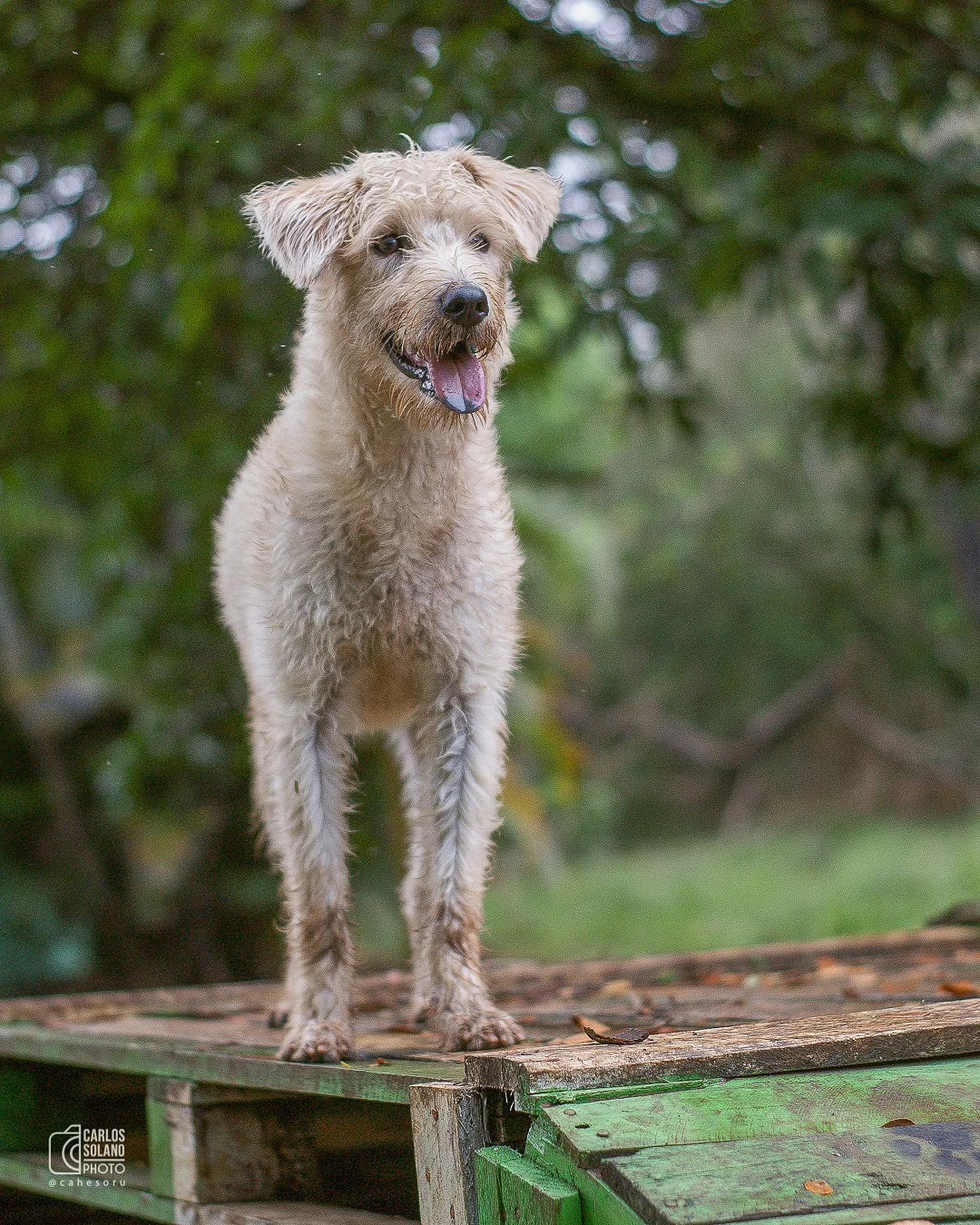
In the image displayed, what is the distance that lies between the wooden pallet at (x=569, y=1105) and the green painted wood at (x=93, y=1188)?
0.03 ft

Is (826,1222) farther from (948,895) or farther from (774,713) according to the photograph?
(774,713)

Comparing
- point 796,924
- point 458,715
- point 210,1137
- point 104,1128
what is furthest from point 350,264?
point 796,924

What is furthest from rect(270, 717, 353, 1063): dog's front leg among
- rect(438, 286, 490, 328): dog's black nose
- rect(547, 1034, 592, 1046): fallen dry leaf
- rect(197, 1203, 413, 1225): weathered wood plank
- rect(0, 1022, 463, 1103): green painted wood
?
rect(438, 286, 490, 328): dog's black nose

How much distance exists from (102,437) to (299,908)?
5.64 m

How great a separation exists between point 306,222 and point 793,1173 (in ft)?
9.12

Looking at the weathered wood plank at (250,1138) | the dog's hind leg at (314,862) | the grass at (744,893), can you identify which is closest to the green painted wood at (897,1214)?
the dog's hind leg at (314,862)

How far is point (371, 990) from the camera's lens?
603 centimetres

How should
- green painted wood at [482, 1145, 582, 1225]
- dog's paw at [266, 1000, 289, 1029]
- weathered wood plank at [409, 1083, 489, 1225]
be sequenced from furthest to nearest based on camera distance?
1. dog's paw at [266, 1000, 289, 1029]
2. weathered wood plank at [409, 1083, 489, 1225]
3. green painted wood at [482, 1145, 582, 1225]

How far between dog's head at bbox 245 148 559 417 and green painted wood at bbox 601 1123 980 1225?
6.62 feet

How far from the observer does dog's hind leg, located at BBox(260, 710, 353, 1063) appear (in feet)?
13.6

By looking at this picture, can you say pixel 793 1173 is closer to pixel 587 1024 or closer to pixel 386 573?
pixel 587 1024

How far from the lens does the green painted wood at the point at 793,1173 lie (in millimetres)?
2488

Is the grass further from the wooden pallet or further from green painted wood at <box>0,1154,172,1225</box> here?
green painted wood at <box>0,1154,172,1225</box>

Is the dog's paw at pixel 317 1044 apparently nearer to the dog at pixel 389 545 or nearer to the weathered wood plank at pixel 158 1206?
the dog at pixel 389 545
